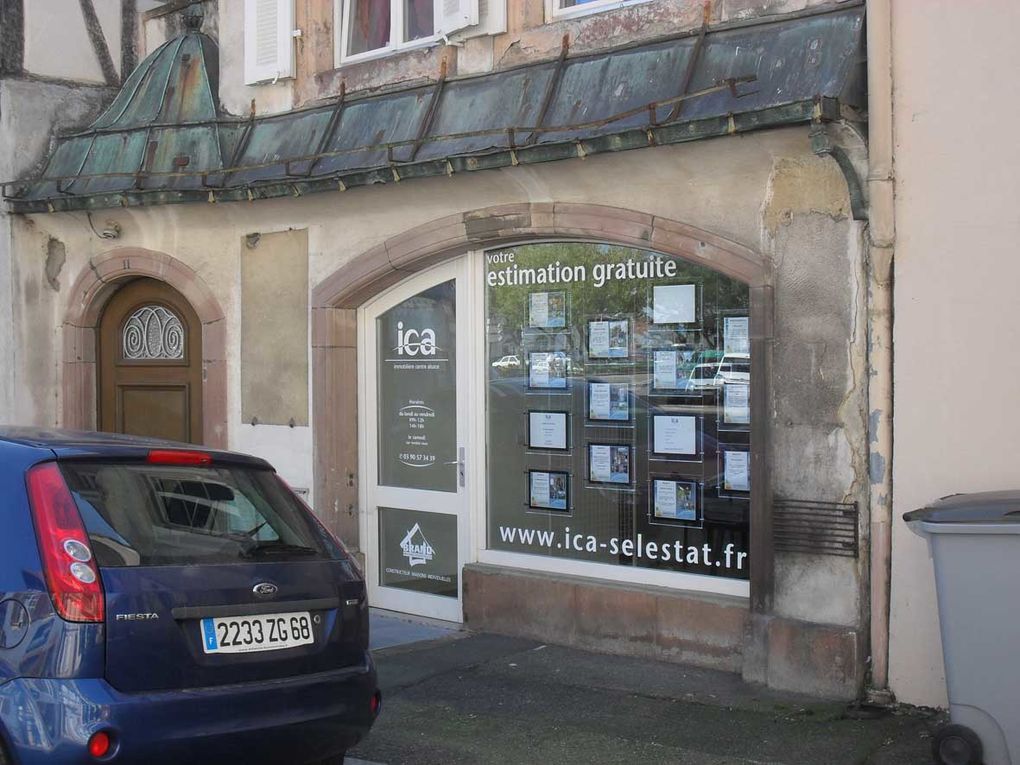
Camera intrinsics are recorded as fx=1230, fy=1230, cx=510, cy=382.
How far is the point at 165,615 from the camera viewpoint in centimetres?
421

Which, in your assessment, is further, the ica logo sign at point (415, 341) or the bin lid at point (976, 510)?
the ica logo sign at point (415, 341)

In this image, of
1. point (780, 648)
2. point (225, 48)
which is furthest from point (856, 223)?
point (225, 48)

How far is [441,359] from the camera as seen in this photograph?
866cm

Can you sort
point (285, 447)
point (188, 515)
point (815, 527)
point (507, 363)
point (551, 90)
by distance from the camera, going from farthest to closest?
point (285, 447), point (507, 363), point (551, 90), point (815, 527), point (188, 515)

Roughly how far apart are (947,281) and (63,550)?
4215mm

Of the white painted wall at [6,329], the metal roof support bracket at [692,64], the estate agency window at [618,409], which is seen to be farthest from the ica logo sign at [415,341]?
the white painted wall at [6,329]

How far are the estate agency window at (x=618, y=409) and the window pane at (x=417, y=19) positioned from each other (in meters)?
1.72

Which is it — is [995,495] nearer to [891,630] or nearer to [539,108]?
[891,630]

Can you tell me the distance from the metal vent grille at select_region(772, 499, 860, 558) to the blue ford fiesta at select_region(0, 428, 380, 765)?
2599 mm

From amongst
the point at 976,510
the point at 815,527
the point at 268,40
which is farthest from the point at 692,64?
the point at 268,40

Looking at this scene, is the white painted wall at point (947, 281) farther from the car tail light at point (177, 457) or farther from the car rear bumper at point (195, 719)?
the car tail light at point (177, 457)

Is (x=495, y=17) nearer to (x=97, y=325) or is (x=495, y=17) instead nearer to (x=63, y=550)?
(x=97, y=325)

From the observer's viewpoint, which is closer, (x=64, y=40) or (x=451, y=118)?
(x=451, y=118)

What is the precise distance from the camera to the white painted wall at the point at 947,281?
584 centimetres
